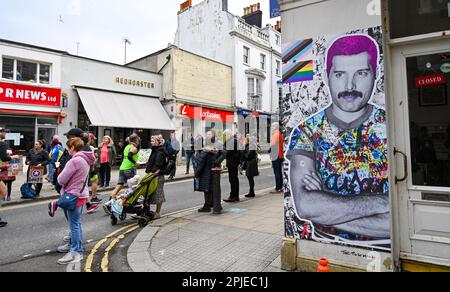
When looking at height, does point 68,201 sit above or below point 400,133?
below

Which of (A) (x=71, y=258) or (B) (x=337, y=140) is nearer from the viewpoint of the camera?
(B) (x=337, y=140)

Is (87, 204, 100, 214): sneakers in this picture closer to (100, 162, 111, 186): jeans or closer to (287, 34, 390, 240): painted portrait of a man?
(100, 162, 111, 186): jeans

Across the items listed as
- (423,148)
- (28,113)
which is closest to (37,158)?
(28,113)

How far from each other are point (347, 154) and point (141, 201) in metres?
4.52

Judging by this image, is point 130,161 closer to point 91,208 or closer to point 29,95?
point 91,208

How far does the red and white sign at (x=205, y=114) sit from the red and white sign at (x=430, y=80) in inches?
738

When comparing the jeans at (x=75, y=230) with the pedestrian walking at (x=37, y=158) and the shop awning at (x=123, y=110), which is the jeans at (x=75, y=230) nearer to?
the pedestrian walking at (x=37, y=158)

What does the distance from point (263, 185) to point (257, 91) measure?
18.4 metres

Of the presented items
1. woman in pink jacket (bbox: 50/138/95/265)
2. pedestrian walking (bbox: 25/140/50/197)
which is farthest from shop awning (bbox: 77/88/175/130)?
woman in pink jacket (bbox: 50/138/95/265)

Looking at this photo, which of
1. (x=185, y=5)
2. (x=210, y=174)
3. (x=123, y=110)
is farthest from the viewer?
(x=185, y=5)

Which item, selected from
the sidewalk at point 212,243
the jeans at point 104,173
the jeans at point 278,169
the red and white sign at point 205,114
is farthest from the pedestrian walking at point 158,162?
the red and white sign at point 205,114

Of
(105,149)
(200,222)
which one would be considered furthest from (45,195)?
(200,222)

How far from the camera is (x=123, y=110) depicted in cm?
1827

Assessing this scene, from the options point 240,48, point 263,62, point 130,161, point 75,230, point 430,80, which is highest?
point 240,48
